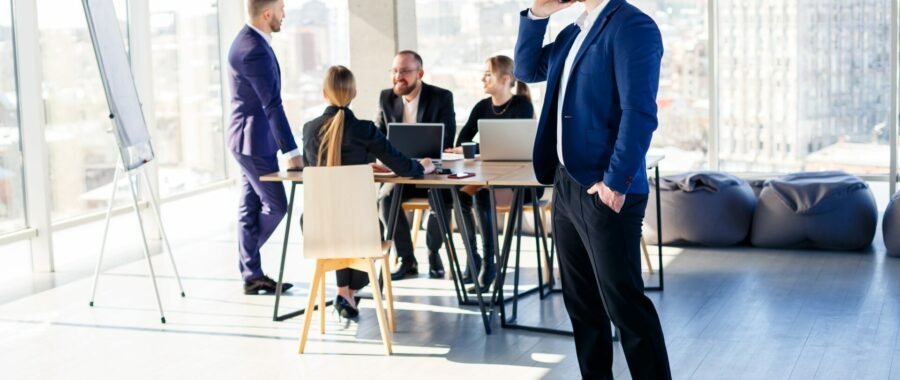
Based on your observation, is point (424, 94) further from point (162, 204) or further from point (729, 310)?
point (162, 204)

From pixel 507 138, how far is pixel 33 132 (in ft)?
10.9

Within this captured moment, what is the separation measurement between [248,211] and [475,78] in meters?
4.05

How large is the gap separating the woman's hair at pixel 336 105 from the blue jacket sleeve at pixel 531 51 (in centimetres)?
149

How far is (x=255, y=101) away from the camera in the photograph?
252 inches

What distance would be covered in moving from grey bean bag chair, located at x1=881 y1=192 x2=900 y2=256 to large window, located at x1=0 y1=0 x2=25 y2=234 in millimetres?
5710

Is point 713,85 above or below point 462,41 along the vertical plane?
below

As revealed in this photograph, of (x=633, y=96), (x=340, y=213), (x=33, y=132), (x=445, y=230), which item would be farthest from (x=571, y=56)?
(x=33, y=132)

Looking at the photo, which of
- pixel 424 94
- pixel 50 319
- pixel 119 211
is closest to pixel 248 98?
pixel 424 94

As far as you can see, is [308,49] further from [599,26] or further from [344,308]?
[599,26]

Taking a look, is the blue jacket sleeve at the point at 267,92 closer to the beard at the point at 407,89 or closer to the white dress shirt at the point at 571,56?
the beard at the point at 407,89

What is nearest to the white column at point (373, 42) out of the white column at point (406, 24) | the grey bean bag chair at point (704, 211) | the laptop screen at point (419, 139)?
the white column at point (406, 24)

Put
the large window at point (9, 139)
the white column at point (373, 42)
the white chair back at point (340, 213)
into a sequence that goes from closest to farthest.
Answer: the white chair back at point (340, 213) → the large window at point (9, 139) → the white column at point (373, 42)

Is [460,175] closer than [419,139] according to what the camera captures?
Yes

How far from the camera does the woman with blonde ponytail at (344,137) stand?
18.3 feet
